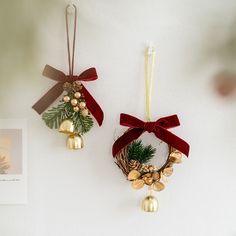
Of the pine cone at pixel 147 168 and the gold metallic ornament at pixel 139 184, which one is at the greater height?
the pine cone at pixel 147 168

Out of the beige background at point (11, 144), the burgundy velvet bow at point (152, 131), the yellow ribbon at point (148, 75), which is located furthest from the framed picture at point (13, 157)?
the yellow ribbon at point (148, 75)

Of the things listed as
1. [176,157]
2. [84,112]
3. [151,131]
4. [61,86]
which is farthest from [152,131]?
[61,86]

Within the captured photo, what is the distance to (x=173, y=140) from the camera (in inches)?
37.8

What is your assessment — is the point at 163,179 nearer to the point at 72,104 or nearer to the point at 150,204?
the point at 150,204

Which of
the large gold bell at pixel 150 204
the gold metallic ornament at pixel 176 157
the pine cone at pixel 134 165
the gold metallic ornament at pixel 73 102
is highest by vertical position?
the gold metallic ornament at pixel 73 102

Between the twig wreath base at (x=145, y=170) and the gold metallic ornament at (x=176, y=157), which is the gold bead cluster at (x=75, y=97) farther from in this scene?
the gold metallic ornament at (x=176, y=157)

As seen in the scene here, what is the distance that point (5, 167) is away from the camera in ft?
3.40

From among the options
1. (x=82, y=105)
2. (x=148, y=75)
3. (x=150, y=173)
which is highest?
(x=148, y=75)

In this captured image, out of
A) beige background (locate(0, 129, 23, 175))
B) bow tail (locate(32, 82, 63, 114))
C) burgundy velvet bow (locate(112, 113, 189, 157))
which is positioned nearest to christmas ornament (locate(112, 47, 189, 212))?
burgundy velvet bow (locate(112, 113, 189, 157))

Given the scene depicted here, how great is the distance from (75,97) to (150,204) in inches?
16.5

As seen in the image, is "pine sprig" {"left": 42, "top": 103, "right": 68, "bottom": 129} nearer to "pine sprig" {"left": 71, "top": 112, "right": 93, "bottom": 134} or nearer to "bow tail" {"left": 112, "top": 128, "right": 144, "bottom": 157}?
"pine sprig" {"left": 71, "top": 112, "right": 93, "bottom": 134}

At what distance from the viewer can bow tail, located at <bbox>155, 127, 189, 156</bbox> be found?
0.96 meters

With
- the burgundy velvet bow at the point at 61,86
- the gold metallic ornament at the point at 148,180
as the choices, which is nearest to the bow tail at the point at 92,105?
the burgundy velvet bow at the point at 61,86

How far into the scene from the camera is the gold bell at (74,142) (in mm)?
963
